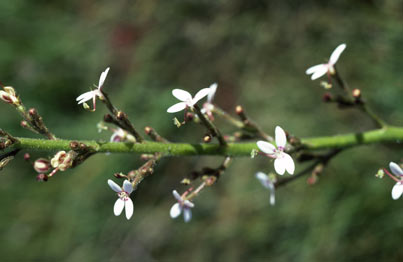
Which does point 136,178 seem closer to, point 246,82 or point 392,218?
point 392,218

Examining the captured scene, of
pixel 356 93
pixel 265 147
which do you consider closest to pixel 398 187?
pixel 356 93

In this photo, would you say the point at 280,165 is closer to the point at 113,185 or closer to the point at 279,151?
the point at 279,151

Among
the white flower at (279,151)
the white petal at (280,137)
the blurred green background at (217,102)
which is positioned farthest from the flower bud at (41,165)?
the blurred green background at (217,102)

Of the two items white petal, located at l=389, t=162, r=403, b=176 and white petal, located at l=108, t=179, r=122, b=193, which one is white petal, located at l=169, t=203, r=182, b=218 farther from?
white petal, located at l=389, t=162, r=403, b=176

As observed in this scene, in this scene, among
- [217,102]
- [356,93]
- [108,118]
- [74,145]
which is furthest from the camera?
[217,102]

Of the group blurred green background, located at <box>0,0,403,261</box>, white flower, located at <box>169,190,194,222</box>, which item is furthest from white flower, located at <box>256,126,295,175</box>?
blurred green background, located at <box>0,0,403,261</box>

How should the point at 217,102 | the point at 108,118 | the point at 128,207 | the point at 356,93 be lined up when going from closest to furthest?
the point at 128,207, the point at 108,118, the point at 356,93, the point at 217,102
